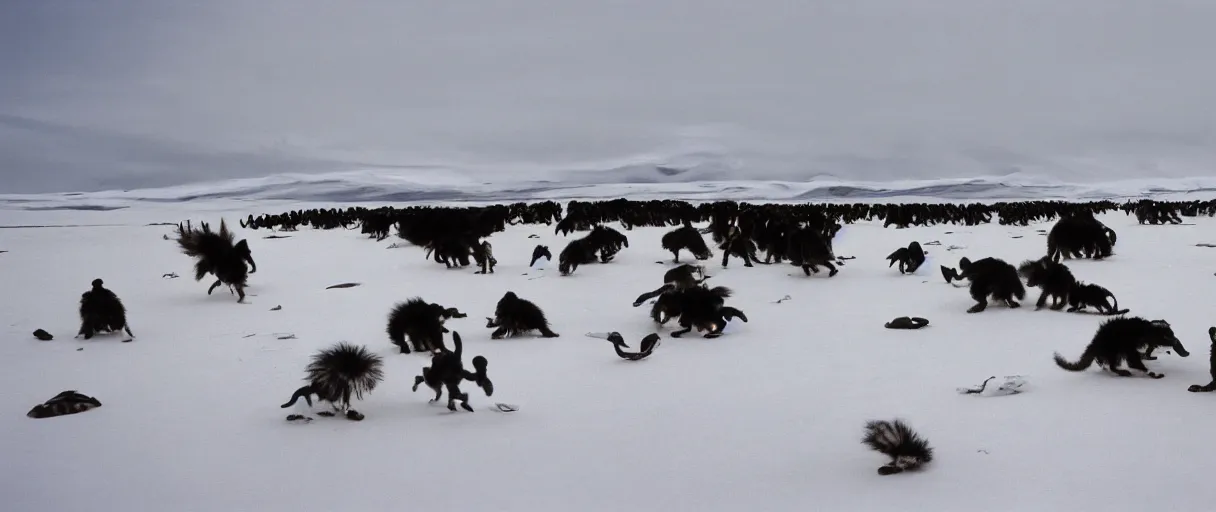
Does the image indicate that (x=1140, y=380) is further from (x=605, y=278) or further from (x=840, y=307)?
(x=605, y=278)

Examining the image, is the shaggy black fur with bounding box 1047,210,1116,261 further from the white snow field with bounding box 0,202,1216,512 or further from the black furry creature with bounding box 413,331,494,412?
the black furry creature with bounding box 413,331,494,412

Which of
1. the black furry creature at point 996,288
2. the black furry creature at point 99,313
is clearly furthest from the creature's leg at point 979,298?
the black furry creature at point 99,313

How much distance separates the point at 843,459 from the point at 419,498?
1386 millimetres

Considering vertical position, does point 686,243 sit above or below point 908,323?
above

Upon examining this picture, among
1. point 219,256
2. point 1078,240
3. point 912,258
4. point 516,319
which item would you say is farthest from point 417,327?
point 1078,240

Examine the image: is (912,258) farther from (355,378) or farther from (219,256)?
(219,256)

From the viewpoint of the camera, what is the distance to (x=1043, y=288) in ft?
17.8

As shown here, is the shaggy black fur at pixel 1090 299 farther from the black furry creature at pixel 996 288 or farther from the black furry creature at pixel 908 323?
the black furry creature at pixel 908 323

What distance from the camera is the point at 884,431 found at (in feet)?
8.04

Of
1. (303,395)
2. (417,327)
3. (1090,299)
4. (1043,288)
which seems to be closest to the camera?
(303,395)

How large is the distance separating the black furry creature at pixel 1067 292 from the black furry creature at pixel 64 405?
562 centimetres

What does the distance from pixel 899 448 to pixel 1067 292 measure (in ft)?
12.1

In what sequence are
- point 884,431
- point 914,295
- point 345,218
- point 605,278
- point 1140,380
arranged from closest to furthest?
1. point 884,431
2. point 1140,380
3. point 914,295
4. point 605,278
5. point 345,218

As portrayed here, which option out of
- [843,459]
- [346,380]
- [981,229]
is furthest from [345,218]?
[843,459]
